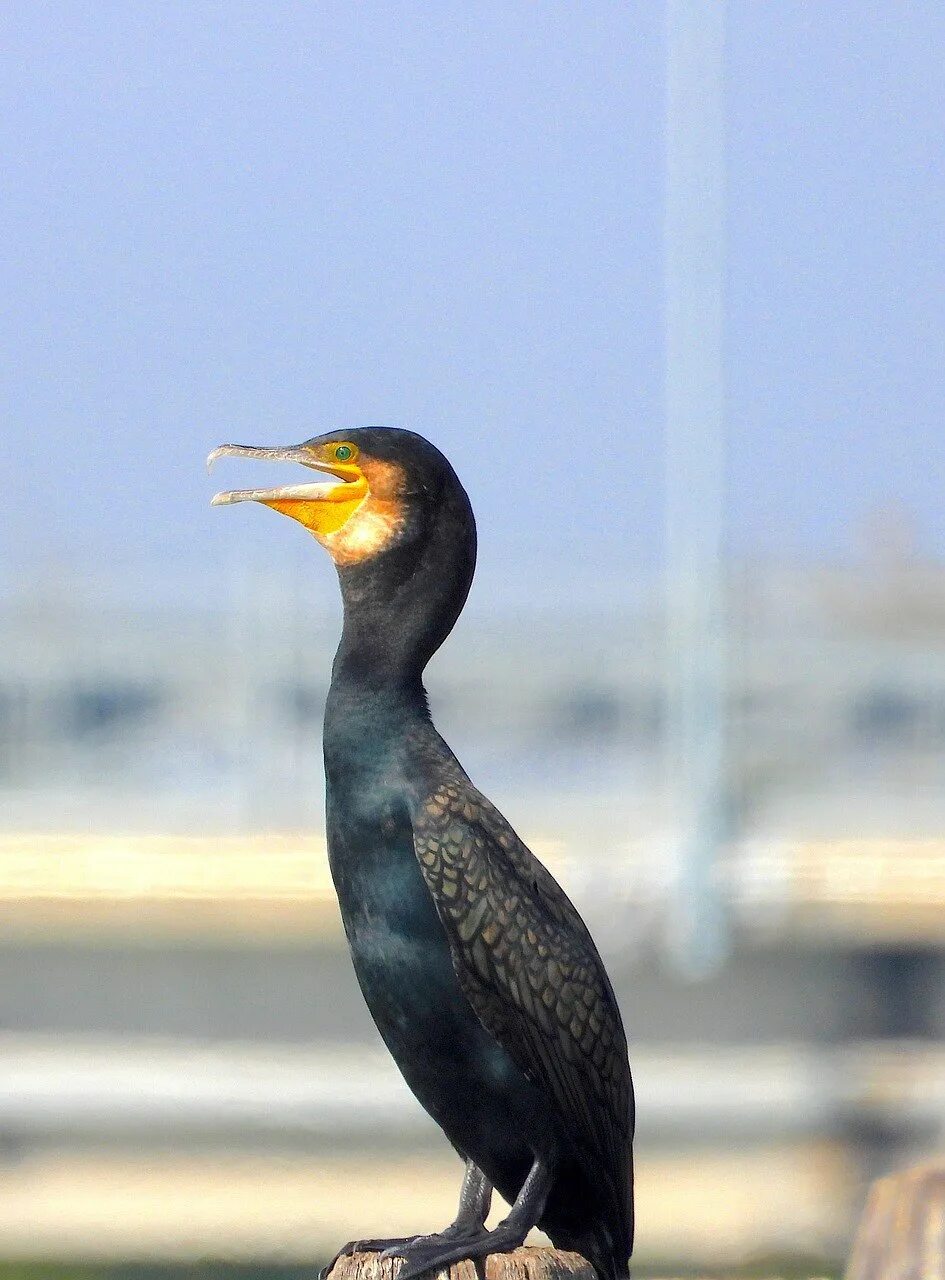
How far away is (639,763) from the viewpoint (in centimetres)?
1231

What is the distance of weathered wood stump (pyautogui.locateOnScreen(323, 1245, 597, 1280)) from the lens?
339cm

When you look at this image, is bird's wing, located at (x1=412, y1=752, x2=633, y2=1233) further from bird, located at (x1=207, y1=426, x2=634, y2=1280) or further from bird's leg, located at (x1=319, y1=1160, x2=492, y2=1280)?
bird's leg, located at (x1=319, y1=1160, x2=492, y2=1280)

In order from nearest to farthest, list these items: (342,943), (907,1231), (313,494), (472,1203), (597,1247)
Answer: (313,494)
(472,1203)
(597,1247)
(907,1231)
(342,943)

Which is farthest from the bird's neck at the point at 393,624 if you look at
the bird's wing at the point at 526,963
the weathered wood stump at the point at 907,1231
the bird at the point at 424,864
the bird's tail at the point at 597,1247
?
the weathered wood stump at the point at 907,1231

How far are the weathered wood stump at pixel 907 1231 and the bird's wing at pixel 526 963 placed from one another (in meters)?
1.13

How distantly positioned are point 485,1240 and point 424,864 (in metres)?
0.66

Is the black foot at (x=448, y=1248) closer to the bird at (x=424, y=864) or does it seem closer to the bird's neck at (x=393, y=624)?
the bird at (x=424, y=864)

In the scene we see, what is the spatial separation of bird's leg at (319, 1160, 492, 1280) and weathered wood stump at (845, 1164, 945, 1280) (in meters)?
1.26

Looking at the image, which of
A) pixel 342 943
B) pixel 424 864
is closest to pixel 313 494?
pixel 424 864

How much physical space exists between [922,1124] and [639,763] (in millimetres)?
2689

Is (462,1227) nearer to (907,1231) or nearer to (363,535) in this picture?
(363,535)

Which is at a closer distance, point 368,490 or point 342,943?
point 368,490

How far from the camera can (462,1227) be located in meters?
3.55

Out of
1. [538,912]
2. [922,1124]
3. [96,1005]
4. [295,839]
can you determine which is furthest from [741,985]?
[538,912]
